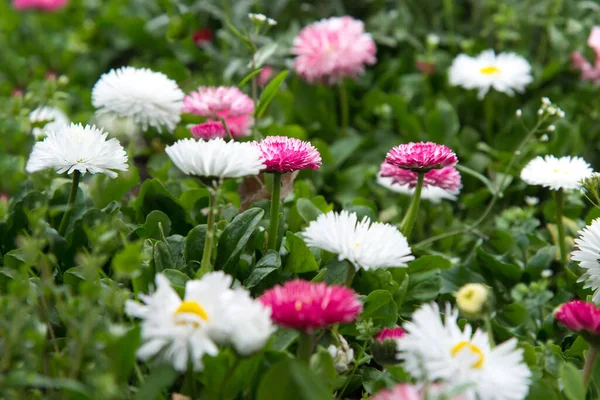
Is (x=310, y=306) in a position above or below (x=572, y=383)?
above

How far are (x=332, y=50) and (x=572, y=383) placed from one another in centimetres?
129

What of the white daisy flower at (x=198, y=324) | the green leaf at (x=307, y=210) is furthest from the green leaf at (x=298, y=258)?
the white daisy flower at (x=198, y=324)

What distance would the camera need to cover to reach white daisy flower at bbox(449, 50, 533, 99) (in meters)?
1.93

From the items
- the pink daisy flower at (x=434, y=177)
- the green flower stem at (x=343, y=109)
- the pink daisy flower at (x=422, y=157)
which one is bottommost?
the green flower stem at (x=343, y=109)

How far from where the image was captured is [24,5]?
2.92 metres

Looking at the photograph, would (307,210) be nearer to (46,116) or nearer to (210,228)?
(210,228)

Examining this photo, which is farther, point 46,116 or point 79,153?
point 46,116

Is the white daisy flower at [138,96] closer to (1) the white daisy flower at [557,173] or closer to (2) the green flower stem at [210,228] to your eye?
(2) the green flower stem at [210,228]

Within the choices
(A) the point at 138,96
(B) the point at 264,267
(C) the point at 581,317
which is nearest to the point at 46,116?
(A) the point at 138,96

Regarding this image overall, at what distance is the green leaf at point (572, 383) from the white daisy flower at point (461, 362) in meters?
0.09

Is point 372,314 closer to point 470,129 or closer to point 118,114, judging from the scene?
point 118,114

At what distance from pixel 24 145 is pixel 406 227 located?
3.49ft

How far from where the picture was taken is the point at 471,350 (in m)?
0.90

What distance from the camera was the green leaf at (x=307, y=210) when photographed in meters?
1.37
